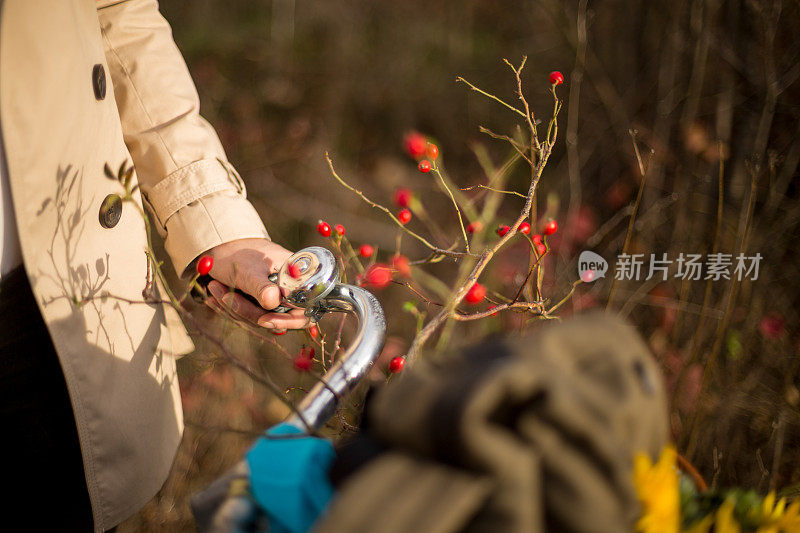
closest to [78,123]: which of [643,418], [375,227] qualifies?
[643,418]

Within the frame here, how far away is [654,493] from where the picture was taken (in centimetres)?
39

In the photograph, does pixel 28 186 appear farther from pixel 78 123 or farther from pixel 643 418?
pixel 643 418

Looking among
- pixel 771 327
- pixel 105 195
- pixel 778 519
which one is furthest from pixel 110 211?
pixel 771 327

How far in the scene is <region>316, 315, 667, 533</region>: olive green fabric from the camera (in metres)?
0.32

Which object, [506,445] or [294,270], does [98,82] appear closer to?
[294,270]

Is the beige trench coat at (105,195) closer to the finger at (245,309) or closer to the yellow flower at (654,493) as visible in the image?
the finger at (245,309)

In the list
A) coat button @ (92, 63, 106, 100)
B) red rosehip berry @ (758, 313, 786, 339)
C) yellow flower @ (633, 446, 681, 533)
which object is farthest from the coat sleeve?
red rosehip berry @ (758, 313, 786, 339)

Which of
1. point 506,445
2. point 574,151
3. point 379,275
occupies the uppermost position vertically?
point 506,445

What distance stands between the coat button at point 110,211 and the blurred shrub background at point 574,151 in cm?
51

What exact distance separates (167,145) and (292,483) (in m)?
0.75

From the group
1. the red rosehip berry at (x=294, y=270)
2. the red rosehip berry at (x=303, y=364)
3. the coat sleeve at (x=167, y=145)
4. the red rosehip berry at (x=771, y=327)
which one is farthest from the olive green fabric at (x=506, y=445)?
the red rosehip berry at (x=771, y=327)

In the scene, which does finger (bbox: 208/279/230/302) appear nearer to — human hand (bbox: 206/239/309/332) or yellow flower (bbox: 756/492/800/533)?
human hand (bbox: 206/239/309/332)

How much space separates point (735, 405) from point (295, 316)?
156 centimetres

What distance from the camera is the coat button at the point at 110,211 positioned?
86cm
